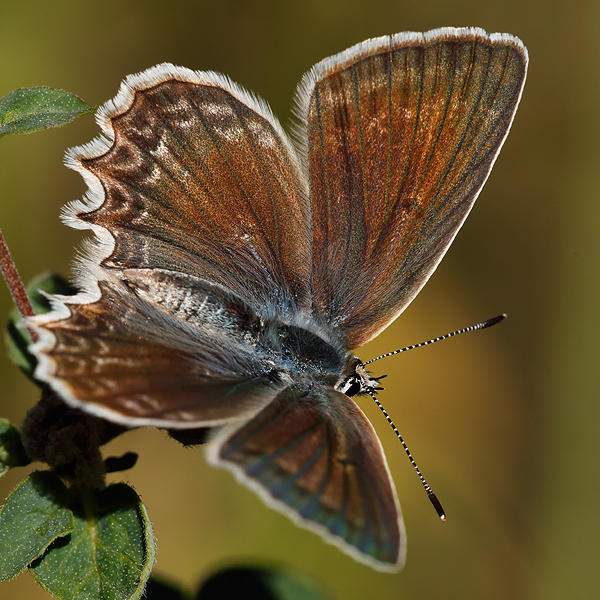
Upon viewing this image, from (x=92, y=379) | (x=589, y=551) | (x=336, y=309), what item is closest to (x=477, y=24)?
(x=336, y=309)

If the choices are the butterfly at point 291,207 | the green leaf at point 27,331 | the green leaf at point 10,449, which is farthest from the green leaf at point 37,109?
the green leaf at point 10,449

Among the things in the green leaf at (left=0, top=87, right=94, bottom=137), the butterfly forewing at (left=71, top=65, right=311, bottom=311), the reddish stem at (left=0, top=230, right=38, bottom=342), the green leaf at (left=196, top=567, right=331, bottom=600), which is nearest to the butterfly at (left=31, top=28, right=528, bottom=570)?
the butterfly forewing at (left=71, top=65, right=311, bottom=311)

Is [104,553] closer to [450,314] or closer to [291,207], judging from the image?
[291,207]

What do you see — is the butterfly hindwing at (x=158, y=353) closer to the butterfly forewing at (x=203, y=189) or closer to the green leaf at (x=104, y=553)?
the butterfly forewing at (x=203, y=189)

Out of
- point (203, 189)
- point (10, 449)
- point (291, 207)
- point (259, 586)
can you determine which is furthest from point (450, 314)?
point (10, 449)

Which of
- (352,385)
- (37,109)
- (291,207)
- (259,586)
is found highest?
(37,109)

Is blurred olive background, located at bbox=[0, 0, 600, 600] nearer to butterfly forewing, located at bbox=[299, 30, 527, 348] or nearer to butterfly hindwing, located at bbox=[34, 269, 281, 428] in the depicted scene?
butterfly forewing, located at bbox=[299, 30, 527, 348]

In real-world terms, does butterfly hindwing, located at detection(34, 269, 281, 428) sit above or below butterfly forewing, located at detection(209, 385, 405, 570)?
above
